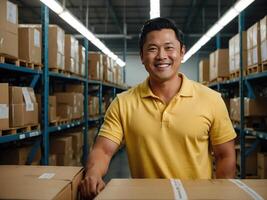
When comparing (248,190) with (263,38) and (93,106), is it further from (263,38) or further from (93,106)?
(93,106)

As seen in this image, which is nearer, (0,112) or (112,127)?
(112,127)

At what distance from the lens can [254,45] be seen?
18.0 ft

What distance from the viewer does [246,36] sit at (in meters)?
6.12

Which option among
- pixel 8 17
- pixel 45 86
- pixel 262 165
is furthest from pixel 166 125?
pixel 262 165

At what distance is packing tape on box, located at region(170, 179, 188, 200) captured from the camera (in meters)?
1.49

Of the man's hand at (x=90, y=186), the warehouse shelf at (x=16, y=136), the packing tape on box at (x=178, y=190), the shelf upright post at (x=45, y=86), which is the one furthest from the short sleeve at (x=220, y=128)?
the shelf upright post at (x=45, y=86)

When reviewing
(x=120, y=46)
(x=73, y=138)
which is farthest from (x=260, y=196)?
(x=120, y=46)

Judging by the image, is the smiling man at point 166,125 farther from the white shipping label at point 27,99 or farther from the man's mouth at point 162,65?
the white shipping label at point 27,99

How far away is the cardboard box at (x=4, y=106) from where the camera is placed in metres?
3.77

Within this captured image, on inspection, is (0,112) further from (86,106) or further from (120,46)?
(120,46)

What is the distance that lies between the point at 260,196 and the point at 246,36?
504cm

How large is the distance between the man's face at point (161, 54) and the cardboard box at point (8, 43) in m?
1.97

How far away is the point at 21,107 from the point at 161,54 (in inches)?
95.8

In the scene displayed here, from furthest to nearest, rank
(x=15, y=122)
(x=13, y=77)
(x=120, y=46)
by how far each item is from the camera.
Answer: (x=120, y=46), (x=13, y=77), (x=15, y=122)
